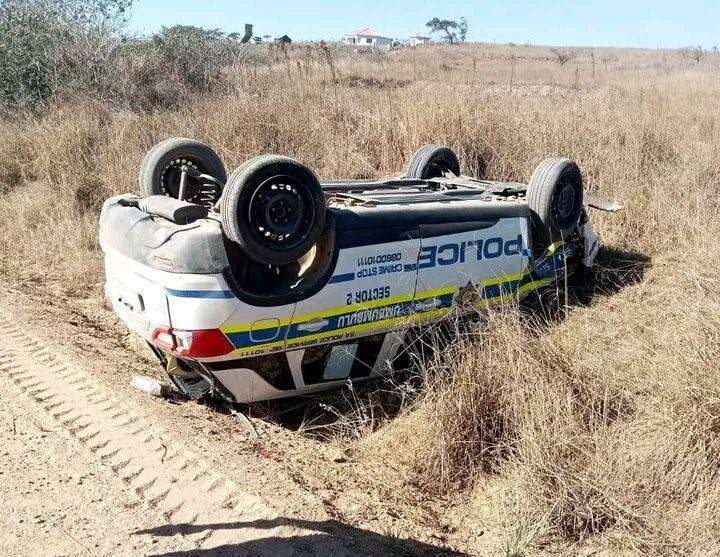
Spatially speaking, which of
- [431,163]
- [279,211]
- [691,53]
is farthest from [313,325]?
[691,53]

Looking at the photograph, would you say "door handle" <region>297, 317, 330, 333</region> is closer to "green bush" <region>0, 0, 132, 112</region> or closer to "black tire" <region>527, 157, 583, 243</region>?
"black tire" <region>527, 157, 583, 243</region>

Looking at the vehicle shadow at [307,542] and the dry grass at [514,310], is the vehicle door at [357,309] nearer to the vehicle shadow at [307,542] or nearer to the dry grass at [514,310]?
the dry grass at [514,310]

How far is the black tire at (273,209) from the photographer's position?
3.80 metres

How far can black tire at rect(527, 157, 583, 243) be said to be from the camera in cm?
532

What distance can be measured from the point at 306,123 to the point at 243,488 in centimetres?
662

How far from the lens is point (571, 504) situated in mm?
3334

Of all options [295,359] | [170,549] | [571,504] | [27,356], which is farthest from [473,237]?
[27,356]

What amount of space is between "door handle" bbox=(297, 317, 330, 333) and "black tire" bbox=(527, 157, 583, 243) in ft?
6.78

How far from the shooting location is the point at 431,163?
6.68m

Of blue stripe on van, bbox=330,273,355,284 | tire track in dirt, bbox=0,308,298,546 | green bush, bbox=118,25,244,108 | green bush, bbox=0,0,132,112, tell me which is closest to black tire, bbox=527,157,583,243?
blue stripe on van, bbox=330,273,355,284

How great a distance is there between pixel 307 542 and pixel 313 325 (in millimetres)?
1335

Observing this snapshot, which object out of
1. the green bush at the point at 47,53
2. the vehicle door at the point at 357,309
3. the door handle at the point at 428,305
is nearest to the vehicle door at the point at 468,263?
the door handle at the point at 428,305

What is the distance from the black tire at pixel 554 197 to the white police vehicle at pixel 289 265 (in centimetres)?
2

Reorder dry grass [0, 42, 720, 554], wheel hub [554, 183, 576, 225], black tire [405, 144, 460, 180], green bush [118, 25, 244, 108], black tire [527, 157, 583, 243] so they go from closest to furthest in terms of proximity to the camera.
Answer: dry grass [0, 42, 720, 554], black tire [527, 157, 583, 243], wheel hub [554, 183, 576, 225], black tire [405, 144, 460, 180], green bush [118, 25, 244, 108]
